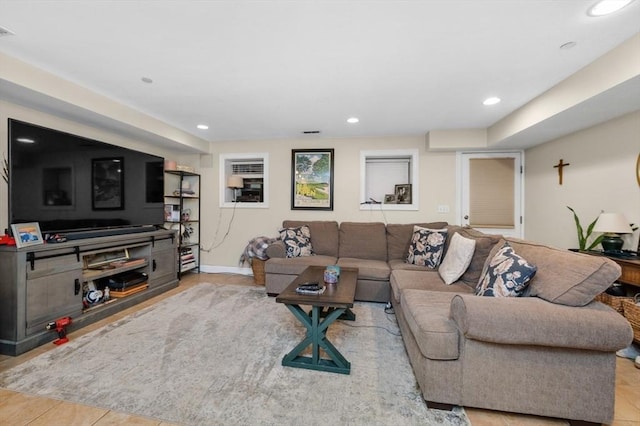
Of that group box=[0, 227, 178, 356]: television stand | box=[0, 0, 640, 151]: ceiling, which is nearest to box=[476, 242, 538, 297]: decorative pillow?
box=[0, 0, 640, 151]: ceiling

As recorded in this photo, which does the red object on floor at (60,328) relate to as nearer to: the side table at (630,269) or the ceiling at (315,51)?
the ceiling at (315,51)

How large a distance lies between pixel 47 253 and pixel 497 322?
3.40 m

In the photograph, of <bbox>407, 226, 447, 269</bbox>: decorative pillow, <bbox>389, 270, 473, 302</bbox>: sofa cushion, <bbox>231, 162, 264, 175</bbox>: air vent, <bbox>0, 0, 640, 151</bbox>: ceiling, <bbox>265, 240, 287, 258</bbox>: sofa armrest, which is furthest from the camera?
<bbox>231, 162, 264, 175</bbox>: air vent

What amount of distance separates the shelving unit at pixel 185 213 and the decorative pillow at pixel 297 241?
173 centimetres

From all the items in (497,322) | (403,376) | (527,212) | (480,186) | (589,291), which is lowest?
(403,376)

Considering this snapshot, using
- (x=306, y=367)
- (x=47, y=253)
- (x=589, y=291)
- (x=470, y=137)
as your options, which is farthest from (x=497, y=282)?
(x=47, y=253)

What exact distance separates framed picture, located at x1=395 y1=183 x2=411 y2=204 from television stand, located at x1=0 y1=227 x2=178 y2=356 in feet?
11.7

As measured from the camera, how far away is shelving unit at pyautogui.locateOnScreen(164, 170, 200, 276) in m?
4.23

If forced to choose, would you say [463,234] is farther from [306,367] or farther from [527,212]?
[306,367]

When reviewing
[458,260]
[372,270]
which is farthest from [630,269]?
[372,270]

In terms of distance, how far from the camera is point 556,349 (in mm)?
1403

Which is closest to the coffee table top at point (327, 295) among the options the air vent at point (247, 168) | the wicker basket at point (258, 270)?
the wicker basket at point (258, 270)

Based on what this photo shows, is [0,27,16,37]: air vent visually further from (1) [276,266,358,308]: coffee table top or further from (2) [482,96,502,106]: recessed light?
(2) [482,96,502,106]: recessed light

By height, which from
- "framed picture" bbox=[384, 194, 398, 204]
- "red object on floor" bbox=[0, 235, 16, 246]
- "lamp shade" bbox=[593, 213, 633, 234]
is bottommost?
"red object on floor" bbox=[0, 235, 16, 246]
